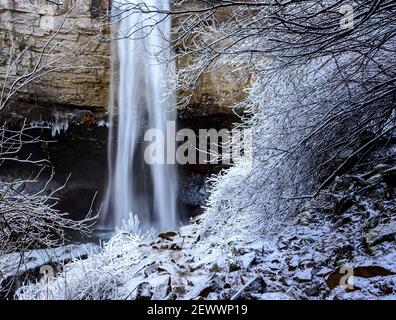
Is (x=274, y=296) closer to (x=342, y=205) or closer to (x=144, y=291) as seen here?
(x=144, y=291)

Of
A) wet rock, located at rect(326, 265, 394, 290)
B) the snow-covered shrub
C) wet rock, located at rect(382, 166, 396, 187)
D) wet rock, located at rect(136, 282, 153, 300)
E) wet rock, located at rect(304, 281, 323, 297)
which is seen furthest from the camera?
wet rock, located at rect(382, 166, 396, 187)

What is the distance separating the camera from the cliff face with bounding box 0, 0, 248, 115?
422 inches

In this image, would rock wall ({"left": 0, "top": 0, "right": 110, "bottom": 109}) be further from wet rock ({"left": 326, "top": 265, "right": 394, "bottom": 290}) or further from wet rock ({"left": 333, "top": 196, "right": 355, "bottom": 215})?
wet rock ({"left": 326, "top": 265, "right": 394, "bottom": 290})

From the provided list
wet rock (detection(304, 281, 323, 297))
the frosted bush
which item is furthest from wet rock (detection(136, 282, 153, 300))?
wet rock (detection(304, 281, 323, 297))

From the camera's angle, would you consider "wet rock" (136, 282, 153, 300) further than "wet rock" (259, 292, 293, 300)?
Yes

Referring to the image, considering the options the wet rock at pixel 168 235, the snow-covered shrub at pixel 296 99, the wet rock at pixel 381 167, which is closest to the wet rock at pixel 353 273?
the snow-covered shrub at pixel 296 99

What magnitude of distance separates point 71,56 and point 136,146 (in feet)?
12.0

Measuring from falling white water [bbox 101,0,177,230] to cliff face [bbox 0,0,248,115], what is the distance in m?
0.60

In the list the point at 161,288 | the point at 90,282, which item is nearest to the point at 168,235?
the point at 90,282

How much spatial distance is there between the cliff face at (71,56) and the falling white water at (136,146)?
60 cm
